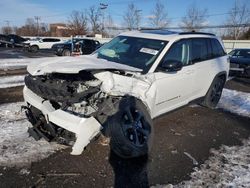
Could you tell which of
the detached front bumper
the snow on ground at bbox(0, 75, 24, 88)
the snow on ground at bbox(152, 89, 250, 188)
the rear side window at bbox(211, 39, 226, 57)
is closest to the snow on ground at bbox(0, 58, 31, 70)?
the snow on ground at bbox(0, 75, 24, 88)

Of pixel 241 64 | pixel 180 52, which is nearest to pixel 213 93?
pixel 180 52

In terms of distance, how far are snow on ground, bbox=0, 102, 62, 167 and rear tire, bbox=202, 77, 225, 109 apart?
3.74 metres

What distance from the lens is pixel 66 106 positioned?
3682mm

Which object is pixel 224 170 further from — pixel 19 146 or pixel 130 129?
pixel 19 146

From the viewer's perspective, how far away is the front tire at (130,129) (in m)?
3.67

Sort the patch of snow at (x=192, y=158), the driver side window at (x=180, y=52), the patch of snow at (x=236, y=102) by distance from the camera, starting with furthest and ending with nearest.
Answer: the patch of snow at (x=236, y=102), the driver side window at (x=180, y=52), the patch of snow at (x=192, y=158)

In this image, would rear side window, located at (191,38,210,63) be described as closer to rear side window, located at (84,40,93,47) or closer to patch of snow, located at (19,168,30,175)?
patch of snow, located at (19,168,30,175)

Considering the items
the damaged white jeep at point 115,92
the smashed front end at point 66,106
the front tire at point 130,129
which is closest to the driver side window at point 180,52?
the damaged white jeep at point 115,92

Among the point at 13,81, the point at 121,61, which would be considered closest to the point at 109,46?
the point at 121,61

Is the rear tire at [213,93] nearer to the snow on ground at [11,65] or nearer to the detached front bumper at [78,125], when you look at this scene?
the detached front bumper at [78,125]

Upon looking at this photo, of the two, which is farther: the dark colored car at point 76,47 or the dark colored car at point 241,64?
the dark colored car at point 76,47

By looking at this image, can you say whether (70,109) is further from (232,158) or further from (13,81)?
(13,81)

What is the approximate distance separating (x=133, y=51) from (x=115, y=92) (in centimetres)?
151

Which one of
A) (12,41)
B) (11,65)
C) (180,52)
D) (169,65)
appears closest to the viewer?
(169,65)
